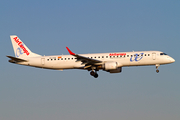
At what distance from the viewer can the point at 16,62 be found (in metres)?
54.8

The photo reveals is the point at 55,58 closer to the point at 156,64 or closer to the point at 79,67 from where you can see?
the point at 79,67

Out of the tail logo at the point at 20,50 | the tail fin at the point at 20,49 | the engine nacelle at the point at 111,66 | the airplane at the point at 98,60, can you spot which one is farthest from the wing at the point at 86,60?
the tail logo at the point at 20,50

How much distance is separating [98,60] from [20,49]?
613 inches

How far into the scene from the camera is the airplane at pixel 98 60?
51469mm

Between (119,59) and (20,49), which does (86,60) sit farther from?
(20,49)

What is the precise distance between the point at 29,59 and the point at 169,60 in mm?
23956

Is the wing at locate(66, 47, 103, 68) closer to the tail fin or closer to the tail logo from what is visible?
the tail fin

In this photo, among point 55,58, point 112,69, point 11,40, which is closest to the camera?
point 112,69

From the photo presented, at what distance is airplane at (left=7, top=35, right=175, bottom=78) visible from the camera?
51.5 metres

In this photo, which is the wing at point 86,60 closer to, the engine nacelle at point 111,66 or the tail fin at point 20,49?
the engine nacelle at point 111,66

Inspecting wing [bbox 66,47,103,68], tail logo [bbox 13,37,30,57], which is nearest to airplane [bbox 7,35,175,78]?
wing [bbox 66,47,103,68]

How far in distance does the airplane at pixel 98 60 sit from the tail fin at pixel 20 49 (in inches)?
46.4

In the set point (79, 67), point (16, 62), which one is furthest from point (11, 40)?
point (79, 67)

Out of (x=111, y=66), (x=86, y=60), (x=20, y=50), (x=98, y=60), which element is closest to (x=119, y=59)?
(x=111, y=66)
